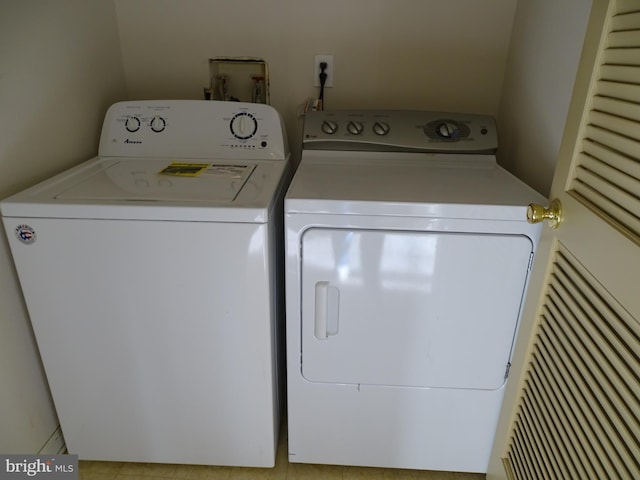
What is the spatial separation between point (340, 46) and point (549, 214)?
115 centimetres

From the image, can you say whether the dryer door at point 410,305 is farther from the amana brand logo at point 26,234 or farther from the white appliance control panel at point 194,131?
the amana brand logo at point 26,234

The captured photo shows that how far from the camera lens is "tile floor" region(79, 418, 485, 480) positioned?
4.90 ft

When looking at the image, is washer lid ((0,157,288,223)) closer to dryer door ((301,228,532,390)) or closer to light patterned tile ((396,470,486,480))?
dryer door ((301,228,532,390))

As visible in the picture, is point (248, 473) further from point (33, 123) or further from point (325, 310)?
point (33, 123)

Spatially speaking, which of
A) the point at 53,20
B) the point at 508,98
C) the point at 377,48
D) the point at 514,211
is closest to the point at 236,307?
the point at 514,211

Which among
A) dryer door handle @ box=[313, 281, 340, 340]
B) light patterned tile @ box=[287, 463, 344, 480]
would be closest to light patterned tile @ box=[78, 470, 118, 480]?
light patterned tile @ box=[287, 463, 344, 480]

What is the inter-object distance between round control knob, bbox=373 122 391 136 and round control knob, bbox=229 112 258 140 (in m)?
0.42

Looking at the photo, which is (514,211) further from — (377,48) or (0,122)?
(0,122)

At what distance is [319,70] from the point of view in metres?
1.83

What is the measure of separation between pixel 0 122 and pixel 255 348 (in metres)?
0.92

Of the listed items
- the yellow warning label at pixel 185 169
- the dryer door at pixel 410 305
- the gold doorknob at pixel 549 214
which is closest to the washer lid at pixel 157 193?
the yellow warning label at pixel 185 169

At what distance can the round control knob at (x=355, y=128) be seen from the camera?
5.17ft

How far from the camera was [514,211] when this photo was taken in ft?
3.67

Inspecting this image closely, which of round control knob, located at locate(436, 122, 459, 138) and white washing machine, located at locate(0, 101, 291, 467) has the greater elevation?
round control knob, located at locate(436, 122, 459, 138)
